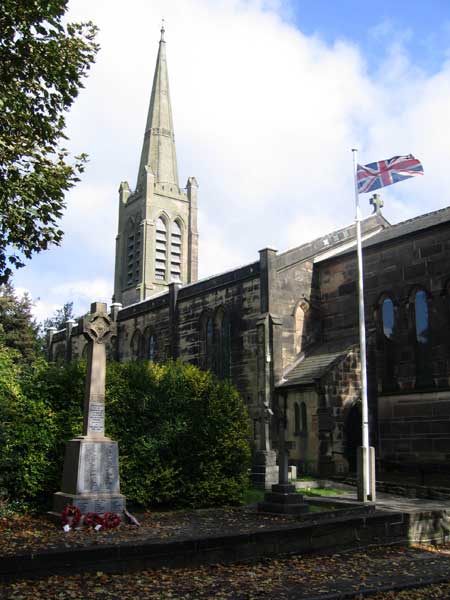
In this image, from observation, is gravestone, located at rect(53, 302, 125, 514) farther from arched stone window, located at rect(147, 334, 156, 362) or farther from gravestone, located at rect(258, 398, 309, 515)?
arched stone window, located at rect(147, 334, 156, 362)

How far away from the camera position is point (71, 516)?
11773 millimetres

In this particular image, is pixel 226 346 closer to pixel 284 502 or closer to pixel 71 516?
pixel 284 502

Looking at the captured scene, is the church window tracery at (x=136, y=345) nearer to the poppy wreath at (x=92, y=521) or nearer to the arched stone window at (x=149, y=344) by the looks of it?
the arched stone window at (x=149, y=344)

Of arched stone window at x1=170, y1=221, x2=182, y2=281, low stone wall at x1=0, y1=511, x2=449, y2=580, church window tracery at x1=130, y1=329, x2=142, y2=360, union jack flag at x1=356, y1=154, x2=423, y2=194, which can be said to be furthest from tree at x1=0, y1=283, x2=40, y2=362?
low stone wall at x1=0, y1=511, x2=449, y2=580

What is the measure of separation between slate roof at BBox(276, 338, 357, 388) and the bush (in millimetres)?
7320

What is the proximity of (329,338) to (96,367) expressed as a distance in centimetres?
1621

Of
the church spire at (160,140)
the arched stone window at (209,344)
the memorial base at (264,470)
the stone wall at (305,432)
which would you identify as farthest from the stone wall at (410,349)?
the church spire at (160,140)

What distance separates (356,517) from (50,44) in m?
11.1

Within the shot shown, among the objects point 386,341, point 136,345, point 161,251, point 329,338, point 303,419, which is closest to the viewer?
point 303,419

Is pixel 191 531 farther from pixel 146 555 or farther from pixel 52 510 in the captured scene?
pixel 52 510

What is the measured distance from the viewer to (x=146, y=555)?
9430 mm

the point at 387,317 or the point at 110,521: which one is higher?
the point at 387,317

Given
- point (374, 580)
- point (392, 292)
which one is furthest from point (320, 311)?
point (374, 580)

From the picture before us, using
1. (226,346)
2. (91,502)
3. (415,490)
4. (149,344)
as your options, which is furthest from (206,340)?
(91,502)
